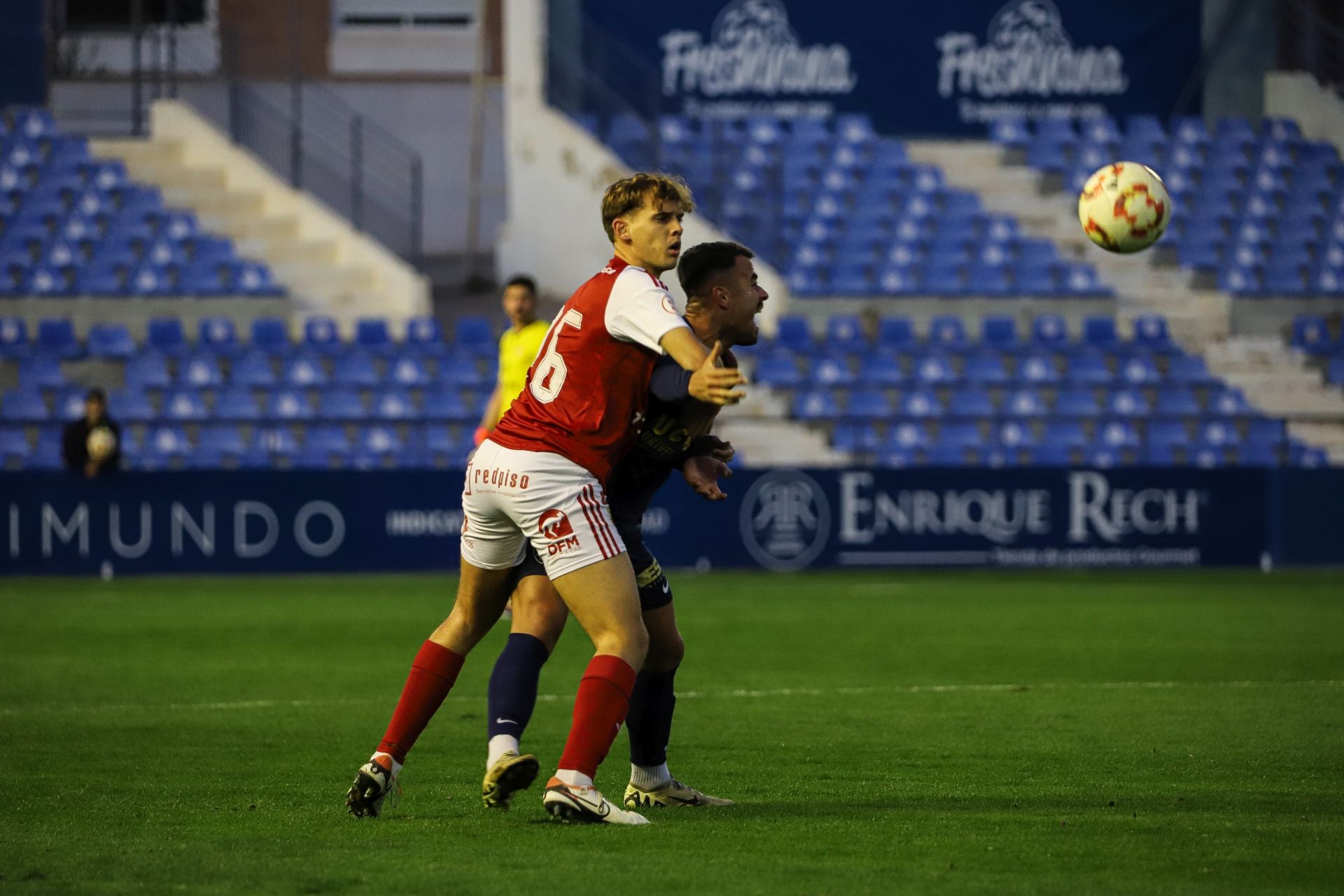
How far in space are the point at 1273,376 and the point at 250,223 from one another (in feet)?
44.8

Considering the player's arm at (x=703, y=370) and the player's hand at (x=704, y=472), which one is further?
the player's hand at (x=704, y=472)

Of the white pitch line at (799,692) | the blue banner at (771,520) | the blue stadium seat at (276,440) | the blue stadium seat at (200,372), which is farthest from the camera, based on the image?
the blue stadium seat at (200,372)

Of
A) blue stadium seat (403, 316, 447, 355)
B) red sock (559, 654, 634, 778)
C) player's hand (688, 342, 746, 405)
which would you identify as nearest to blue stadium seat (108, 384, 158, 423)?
blue stadium seat (403, 316, 447, 355)

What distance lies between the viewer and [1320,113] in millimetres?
26641

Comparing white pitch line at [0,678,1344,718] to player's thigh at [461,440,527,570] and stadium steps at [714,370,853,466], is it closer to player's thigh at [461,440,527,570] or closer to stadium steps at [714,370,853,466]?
player's thigh at [461,440,527,570]

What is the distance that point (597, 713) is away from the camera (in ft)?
18.0

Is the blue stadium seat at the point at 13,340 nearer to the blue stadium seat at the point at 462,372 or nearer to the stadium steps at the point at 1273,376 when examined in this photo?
the blue stadium seat at the point at 462,372

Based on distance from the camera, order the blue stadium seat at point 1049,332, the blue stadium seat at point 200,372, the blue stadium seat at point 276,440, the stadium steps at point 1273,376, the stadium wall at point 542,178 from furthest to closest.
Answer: the stadium wall at point 542,178, the stadium steps at point 1273,376, the blue stadium seat at point 1049,332, the blue stadium seat at point 200,372, the blue stadium seat at point 276,440

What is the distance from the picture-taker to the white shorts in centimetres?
548

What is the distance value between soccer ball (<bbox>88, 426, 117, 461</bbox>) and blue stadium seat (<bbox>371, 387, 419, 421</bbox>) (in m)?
3.64

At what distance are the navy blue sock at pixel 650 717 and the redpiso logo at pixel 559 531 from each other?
761 mm

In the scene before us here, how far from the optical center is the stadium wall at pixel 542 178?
2434 cm

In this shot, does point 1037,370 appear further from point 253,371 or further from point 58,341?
point 58,341

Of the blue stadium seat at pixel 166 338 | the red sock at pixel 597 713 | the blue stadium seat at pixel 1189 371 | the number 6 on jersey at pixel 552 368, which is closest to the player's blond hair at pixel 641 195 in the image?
the number 6 on jersey at pixel 552 368
